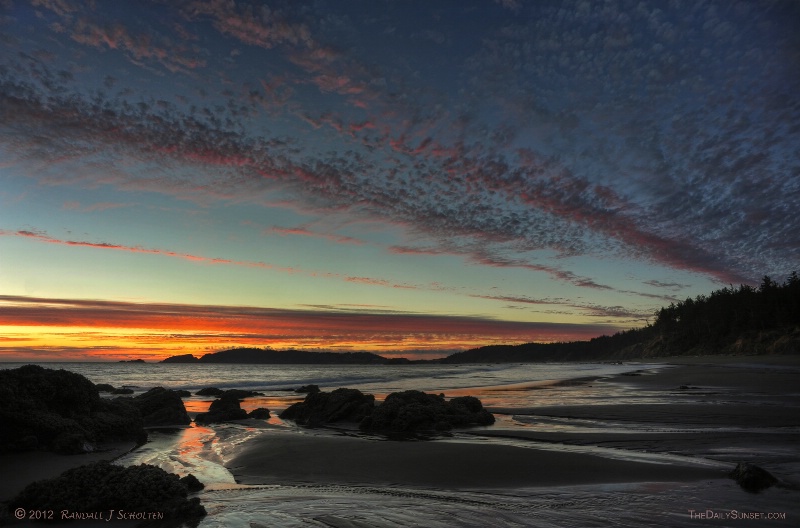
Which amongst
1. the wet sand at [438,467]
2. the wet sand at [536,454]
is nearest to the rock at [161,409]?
the wet sand at [536,454]

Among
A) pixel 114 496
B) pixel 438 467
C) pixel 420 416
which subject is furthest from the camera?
pixel 420 416

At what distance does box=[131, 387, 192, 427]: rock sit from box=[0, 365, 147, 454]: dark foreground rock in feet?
9.34

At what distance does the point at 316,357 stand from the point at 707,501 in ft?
614

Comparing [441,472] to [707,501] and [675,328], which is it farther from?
[675,328]

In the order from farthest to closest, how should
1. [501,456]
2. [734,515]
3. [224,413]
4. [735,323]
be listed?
[735,323] < [224,413] < [501,456] < [734,515]

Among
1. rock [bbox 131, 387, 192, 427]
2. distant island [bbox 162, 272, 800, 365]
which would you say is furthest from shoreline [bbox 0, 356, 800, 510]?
distant island [bbox 162, 272, 800, 365]

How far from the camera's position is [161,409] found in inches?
685

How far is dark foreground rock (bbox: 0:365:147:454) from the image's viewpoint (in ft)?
35.8

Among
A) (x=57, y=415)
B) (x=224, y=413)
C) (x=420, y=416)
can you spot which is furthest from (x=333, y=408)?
(x=57, y=415)

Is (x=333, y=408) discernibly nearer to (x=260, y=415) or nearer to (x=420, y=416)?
(x=260, y=415)

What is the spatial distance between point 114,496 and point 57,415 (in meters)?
7.42

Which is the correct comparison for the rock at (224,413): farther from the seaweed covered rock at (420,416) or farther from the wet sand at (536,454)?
the seaweed covered rock at (420,416)

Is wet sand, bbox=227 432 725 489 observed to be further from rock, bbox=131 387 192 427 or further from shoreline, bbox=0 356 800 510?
rock, bbox=131 387 192 427

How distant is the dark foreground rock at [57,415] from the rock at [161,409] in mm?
2847
